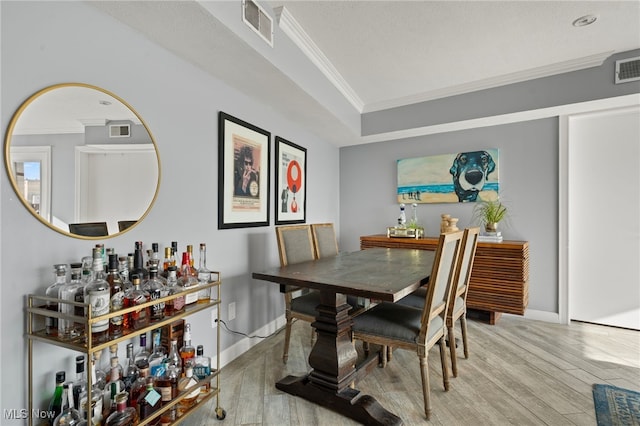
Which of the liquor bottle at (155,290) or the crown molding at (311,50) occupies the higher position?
the crown molding at (311,50)

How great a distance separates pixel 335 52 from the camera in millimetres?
2584

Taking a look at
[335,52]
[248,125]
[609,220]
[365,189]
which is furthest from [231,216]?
[609,220]

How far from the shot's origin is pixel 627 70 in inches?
101

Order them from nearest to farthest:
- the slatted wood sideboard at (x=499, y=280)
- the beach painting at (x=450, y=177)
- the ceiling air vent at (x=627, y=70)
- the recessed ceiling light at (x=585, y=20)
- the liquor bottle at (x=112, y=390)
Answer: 1. the liquor bottle at (x=112, y=390)
2. the recessed ceiling light at (x=585, y=20)
3. the ceiling air vent at (x=627, y=70)
4. the slatted wood sideboard at (x=499, y=280)
5. the beach painting at (x=450, y=177)

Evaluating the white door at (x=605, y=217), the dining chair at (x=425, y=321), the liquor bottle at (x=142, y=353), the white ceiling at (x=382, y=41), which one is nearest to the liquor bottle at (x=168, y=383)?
the liquor bottle at (x=142, y=353)

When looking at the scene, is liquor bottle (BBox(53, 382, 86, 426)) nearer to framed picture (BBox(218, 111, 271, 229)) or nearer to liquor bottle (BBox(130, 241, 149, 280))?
liquor bottle (BBox(130, 241, 149, 280))

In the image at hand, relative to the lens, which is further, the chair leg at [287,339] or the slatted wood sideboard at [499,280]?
the slatted wood sideboard at [499,280]

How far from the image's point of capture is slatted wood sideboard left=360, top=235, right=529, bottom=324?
292 cm

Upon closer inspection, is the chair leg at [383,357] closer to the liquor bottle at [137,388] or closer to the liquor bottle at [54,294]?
the liquor bottle at [137,388]

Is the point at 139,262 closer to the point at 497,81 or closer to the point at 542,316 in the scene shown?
the point at 497,81

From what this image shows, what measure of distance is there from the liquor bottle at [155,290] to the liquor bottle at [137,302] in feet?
0.09

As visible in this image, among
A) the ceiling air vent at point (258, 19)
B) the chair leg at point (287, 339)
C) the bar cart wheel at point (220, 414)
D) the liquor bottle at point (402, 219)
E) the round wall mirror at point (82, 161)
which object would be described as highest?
the ceiling air vent at point (258, 19)

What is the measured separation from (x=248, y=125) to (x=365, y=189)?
7.26ft

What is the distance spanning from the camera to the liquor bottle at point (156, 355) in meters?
1.49
